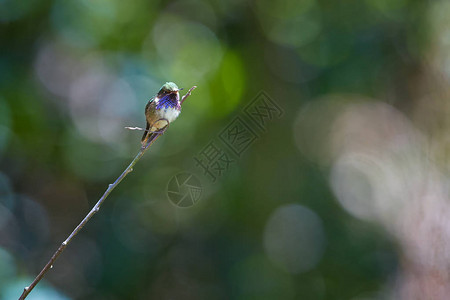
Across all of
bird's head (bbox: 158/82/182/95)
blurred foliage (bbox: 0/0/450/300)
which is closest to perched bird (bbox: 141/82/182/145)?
bird's head (bbox: 158/82/182/95)

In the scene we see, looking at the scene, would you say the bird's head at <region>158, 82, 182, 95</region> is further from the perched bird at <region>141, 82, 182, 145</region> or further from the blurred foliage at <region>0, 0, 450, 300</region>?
the blurred foliage at <region>0, 0, 450, 300</region>

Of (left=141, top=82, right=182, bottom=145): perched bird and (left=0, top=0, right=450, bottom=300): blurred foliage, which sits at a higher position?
(left=141, top=82, right=182, bottom=145): perched bird

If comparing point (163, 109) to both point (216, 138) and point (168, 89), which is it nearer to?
point (168, 89)

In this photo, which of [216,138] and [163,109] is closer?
[163,109]

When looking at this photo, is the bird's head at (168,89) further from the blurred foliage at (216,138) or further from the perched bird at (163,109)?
the blurred foliage at (216,138)

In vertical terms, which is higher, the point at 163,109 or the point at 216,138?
the point at 163,109

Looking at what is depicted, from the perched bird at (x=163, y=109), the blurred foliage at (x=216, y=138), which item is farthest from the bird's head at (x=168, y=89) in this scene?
the blurred foliage at (x=216, y=138)

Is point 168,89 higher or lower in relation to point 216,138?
higher

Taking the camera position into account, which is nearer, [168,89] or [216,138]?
[168,89]

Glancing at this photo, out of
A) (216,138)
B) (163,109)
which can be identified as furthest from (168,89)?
(216,138)

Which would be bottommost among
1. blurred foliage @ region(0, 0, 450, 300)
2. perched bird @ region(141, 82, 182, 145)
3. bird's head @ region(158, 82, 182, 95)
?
blurred foliage @ region(0, 0, 450, 300)
